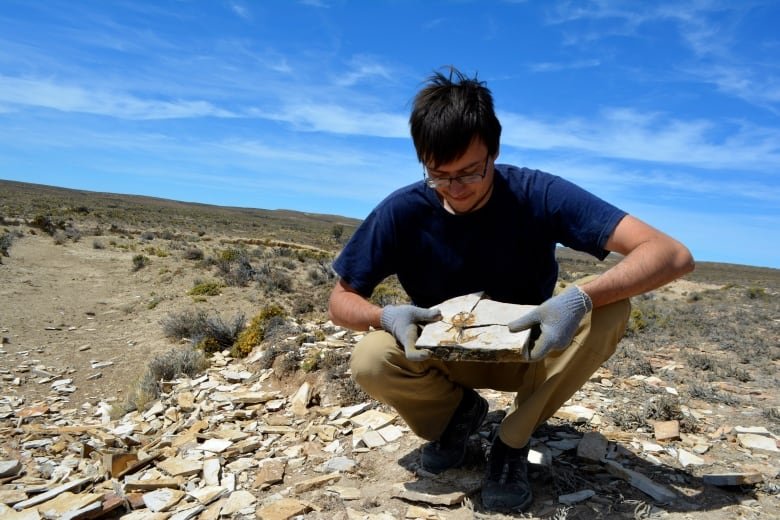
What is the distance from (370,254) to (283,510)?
134cm

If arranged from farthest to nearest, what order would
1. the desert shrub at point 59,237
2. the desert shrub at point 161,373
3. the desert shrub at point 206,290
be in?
1. the desert shrub at point 59,237
2. the desert shrub at point 206,290
3. the desert shrub at point 161,373

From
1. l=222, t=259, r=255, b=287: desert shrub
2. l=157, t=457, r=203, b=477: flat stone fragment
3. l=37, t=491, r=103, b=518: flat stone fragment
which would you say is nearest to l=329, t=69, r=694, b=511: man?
l=157, t=457, r=203, b=477: flat stone fragment

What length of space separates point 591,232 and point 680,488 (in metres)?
1.44

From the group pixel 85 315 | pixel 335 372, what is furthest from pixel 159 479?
pixel 85 315

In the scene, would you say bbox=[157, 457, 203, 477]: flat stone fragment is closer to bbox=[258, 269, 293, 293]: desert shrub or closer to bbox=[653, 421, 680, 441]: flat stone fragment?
bbox=[653, 421, 680, 441]: flat stone fragment

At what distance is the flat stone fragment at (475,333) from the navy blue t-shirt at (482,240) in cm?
22

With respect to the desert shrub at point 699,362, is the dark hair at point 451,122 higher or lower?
higher

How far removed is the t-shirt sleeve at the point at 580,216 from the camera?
2.50 meters

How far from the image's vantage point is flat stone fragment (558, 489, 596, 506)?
104 inches

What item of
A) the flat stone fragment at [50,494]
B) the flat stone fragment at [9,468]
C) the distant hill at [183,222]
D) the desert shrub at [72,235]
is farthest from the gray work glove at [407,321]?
the distant hill at [183,222]

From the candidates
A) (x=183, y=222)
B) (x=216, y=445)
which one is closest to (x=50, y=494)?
(x=216, y=445)

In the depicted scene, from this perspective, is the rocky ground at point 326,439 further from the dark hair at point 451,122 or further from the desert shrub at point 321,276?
the desert shrub at point 321,276

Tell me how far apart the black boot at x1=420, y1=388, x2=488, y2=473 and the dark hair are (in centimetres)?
137

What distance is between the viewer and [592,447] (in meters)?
3.20
